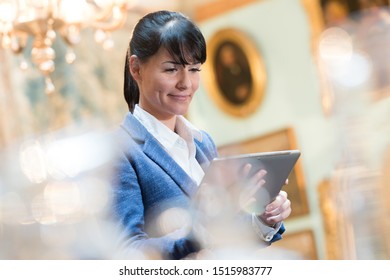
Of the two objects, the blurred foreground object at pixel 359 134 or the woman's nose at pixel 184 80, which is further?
the blurred foreground object at pixel 359 134

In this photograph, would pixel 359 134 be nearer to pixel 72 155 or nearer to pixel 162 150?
pixel 162 150

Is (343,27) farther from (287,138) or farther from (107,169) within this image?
(107,169)

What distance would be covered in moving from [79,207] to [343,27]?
1078 millimetres

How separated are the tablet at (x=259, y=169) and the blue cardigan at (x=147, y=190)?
78 millimetres

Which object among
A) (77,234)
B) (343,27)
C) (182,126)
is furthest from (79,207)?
(343,27)

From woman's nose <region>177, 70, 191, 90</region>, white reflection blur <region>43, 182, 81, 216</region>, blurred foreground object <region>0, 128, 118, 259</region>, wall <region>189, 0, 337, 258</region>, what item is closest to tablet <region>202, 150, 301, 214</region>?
woman's nose <region>177, 70, 191, 90</region>

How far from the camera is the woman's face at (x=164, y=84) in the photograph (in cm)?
223

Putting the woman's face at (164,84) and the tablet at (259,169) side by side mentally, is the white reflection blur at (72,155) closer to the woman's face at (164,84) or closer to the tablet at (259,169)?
the woman's face at (164,84)

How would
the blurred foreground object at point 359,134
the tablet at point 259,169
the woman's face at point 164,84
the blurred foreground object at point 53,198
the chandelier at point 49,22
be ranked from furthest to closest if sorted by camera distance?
the chandelier at point 49,22 → the blurred foreground object at point 53,198 → the blurred foreground object at point 359,134 → the woman's face at point 164,84 → the tablet at point 259,169

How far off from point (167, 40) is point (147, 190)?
42 centimetres

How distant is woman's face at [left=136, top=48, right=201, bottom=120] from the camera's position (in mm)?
2232

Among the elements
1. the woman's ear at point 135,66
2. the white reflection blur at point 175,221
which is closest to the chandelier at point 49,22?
the woman's ear at point 135,66

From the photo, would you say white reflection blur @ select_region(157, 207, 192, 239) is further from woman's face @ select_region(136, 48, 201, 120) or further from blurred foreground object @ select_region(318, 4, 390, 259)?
blurred foreground object @ select_region(318, 4, 390, 259)

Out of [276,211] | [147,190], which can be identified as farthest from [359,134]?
[147,190]
